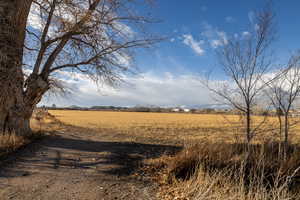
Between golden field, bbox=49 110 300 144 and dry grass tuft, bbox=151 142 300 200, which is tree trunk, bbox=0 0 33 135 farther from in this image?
golden field, bbox=49 110 300 144

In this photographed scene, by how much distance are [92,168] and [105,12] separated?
644 cm

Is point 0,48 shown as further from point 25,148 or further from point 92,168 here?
point 92,168

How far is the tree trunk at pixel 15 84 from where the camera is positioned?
5074mm

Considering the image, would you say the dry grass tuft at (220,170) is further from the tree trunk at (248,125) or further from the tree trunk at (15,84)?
the tree trunk at (15,84)

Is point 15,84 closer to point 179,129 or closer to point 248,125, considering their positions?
point 248,125

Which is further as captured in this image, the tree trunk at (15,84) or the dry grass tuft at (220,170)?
the tree trunk at (15,84)

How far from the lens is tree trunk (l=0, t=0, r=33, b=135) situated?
507 centimetres

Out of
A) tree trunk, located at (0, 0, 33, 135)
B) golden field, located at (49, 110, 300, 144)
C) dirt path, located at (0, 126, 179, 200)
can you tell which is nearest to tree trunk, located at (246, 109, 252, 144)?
golden field, located at (49, 110, 300, 144)

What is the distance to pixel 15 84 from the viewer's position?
612 centimetres

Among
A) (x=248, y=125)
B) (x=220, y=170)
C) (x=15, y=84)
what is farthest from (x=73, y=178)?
(x=15, y=84)

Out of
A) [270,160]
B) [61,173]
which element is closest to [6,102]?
[61,173]

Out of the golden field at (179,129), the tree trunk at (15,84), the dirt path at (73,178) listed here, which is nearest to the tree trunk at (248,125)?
the golden field at (179,129)

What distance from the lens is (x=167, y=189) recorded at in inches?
124

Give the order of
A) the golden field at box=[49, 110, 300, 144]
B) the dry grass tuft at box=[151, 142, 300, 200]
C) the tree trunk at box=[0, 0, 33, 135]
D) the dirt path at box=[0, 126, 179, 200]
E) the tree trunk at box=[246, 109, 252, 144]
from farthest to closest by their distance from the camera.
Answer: the tree trunk at box=[0, 0, 33, 135], the golden field at box=[49, 110, 300, 144], the tree trunk at box=[246, 109, 252, 144], the dry grass tuft at box=[151, 142, 300, 200], the dirt path at box=[0, 126, 179, 200]
